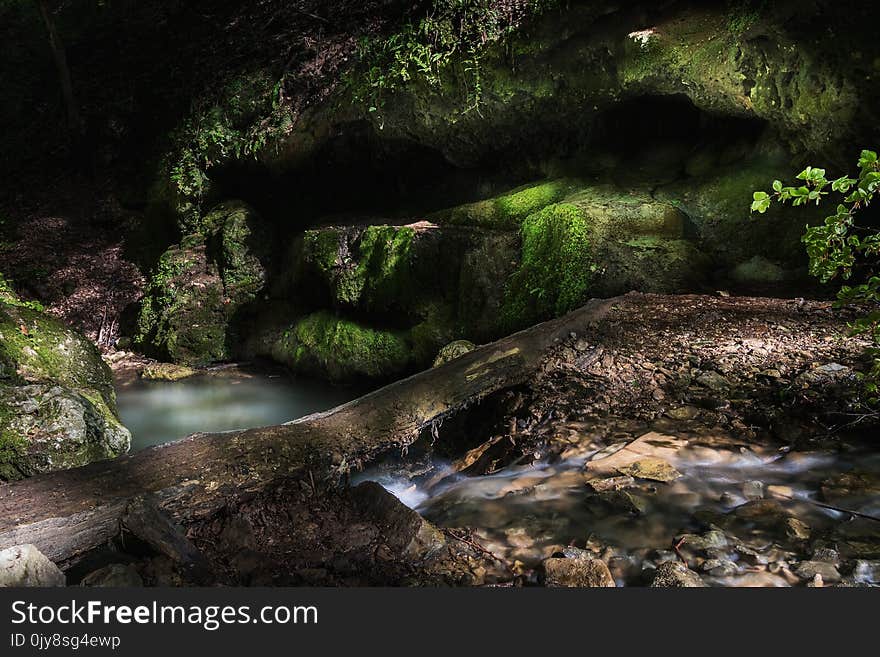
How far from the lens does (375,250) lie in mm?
8078

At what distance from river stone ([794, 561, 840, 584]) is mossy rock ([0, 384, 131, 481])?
15.3 ft

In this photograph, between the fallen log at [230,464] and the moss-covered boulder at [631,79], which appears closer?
the fallen log at [230,464]

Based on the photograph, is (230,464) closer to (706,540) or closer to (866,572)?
(706,540)

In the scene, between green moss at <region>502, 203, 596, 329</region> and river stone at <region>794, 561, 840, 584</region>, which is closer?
river stone at <region>794, 561, 840, 584</region>

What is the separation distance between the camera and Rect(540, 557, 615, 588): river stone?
2371mm

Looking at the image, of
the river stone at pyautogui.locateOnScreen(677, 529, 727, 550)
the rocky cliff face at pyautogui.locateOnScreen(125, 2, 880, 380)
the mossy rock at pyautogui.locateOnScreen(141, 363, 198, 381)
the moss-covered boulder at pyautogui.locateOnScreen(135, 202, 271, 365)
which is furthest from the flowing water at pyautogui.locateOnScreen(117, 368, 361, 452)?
the river stone at pyautogui.locateOnScreen(677, 529, 727, 550)

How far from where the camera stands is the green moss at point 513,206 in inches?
293

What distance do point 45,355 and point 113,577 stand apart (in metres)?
4.38

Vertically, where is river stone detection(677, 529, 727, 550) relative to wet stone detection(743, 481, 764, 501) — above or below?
above

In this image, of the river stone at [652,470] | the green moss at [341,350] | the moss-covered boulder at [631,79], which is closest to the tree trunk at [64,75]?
the moss-covered boulder at [631,79]

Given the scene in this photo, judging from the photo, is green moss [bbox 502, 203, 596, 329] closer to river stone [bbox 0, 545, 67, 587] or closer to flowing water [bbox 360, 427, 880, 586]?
flowing water [bbox 360, 427, 880, 586]

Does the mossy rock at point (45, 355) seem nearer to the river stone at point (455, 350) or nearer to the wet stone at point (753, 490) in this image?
the river stone at point (455, 350)

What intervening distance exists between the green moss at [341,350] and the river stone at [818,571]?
5558mm

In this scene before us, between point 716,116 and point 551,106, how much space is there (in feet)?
6.75
